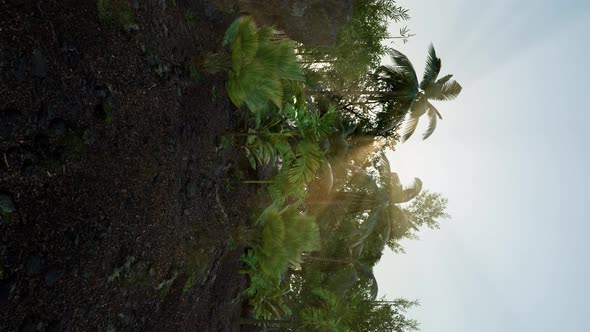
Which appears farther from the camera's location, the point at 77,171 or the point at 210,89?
the point at 210,89

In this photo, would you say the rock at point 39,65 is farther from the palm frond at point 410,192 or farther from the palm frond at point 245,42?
the palm frond at point 410,192

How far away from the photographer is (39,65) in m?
5.76

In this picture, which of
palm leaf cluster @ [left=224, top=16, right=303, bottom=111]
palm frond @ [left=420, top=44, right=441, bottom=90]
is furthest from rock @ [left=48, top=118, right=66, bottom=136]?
palm frond @ [left=420, top=44, right=441, bottom=90]

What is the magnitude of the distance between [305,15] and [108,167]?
748 centimetres

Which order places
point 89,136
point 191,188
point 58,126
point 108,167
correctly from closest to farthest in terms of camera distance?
point 58,126 → point 89,136 → point 108,167 → point 191,188

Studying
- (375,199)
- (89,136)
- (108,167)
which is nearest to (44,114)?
(89,136)

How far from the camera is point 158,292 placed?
8.70 m

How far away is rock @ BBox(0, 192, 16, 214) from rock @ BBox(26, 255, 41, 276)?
690mm

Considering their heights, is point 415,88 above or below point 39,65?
above

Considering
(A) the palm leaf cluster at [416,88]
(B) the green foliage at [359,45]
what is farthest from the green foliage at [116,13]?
(A) the palm leaf cluster at [416,88]

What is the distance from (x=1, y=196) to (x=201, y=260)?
18.6 ft

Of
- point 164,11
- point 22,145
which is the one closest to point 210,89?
point 164,11

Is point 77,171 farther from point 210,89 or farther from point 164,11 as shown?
point 210,89

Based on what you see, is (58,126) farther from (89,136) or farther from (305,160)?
(305,160)
